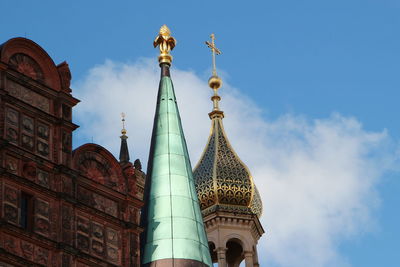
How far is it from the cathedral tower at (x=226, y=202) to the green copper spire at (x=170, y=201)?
9.12 m

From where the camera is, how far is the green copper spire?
98.0 feet

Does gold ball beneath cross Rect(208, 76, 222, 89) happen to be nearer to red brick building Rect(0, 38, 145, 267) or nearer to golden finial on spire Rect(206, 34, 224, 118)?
golden finial on spire Rect(206, 34, 224, 118)

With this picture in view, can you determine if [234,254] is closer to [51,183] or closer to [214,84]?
[214,84]

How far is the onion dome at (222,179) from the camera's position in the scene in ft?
139

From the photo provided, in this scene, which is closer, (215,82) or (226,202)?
(226,202)

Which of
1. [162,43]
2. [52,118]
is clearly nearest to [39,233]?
[52,118]

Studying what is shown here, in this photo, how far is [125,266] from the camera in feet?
93.6

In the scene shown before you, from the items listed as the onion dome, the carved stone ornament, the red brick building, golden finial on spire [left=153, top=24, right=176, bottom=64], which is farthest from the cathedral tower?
the carved stone ornament

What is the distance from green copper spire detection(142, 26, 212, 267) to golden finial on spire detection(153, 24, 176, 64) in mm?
760

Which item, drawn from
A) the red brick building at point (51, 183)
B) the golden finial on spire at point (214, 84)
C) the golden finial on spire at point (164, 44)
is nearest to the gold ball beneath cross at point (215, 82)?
the golden finial on spire at point (214, 84)

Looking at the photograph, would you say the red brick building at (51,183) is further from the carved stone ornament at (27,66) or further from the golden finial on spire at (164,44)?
the golden finial on spire at (164,44)

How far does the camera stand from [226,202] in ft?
139

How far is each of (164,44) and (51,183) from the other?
23.8ft

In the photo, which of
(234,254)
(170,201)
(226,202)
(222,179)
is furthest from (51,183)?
(234,254)
